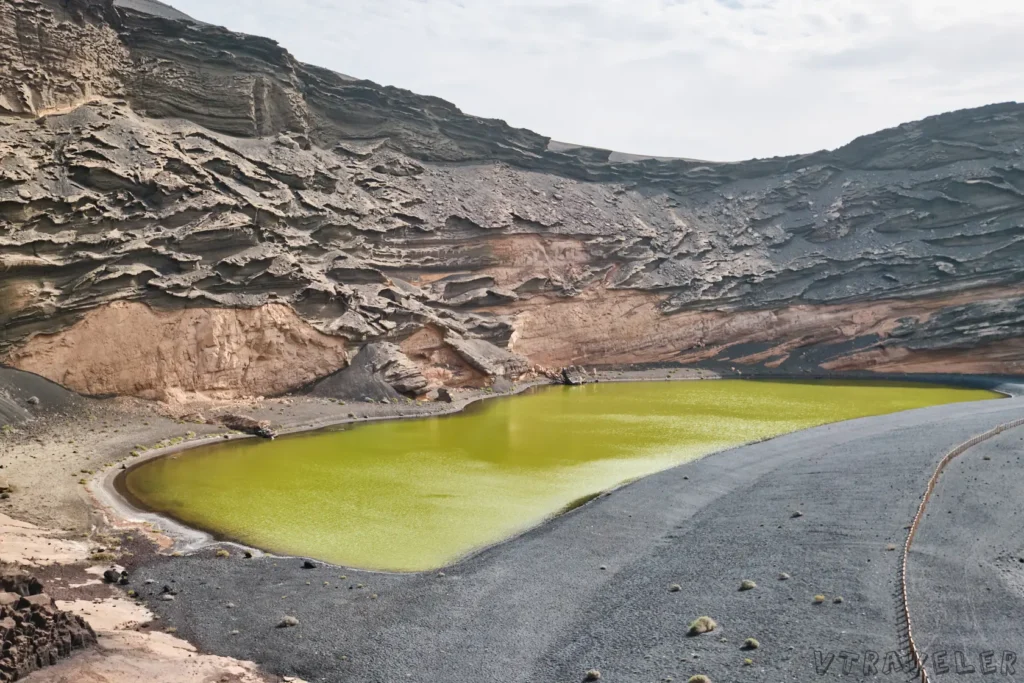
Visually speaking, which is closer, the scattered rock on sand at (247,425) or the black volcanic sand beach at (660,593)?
the black volcanic sand beach at (660,593)

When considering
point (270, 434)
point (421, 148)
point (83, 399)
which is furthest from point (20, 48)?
point (421, 148)

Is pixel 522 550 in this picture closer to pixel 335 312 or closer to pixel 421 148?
pixel 335 312

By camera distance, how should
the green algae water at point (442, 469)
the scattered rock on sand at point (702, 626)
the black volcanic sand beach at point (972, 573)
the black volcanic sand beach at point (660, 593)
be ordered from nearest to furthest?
the black volcanic sand beach at point (972, 573) < the black volcanic sand beach at point (660, 593) < the scattered rock on sand at point (702, 626) < the green algae water at point (442, 469)

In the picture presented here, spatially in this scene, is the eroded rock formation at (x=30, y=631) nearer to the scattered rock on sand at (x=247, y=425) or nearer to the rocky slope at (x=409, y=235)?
the scattered rock on sand at (x=247, y=425)

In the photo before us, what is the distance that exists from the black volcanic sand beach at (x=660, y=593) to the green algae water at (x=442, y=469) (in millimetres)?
1806

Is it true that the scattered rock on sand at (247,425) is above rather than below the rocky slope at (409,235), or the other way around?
below

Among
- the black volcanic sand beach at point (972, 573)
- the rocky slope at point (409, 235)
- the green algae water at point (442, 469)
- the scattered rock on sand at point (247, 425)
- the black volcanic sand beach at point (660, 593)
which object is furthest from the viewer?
the rocky slope at point (409, 235)

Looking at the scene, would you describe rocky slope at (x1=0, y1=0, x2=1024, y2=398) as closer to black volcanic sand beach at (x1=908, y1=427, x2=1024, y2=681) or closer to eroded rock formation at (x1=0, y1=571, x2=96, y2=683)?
eroded rock formation at (x1=0, y1=571, x2=96, y2=683)

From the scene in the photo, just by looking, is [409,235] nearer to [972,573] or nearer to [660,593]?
[660,593]

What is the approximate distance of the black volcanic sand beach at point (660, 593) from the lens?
10109 mm

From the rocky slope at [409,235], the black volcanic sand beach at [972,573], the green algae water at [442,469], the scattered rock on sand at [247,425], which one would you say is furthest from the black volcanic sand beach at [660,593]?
the rocky slope at [409,235]

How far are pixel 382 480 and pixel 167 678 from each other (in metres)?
12.4

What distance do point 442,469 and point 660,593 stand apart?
1229 centimetres

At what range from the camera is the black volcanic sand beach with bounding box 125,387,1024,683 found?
398 inches
